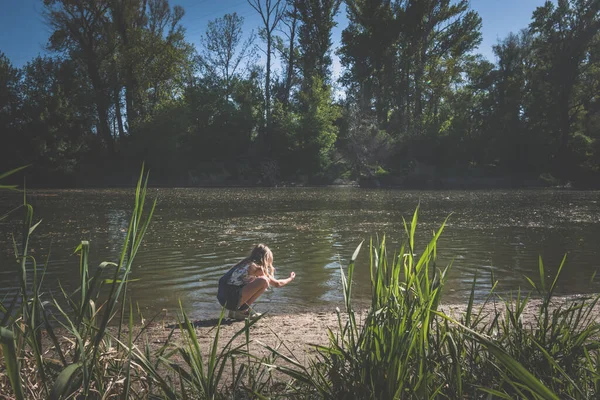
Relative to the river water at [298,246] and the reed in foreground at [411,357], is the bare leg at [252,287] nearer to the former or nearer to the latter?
the river water at [298,246]

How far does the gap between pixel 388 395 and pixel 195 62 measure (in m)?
48.9

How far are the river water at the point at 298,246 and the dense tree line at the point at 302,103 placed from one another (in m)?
23.2

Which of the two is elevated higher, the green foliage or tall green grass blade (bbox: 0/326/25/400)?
the green foliage

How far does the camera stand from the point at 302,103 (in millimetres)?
46188

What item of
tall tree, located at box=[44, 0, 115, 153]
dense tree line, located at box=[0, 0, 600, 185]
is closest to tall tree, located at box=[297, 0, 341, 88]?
dense tree line, located at box=[0, 0, 600, 185]

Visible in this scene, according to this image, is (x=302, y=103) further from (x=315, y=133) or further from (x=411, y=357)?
(x=411, y=357)

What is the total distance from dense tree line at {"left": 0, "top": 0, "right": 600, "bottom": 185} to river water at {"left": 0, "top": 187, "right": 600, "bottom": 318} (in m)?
23.2

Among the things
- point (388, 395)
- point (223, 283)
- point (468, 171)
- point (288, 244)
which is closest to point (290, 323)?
point (223, 283)

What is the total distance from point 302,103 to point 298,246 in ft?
119

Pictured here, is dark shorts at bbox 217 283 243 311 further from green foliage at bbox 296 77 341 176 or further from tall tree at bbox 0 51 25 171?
green foliage at bbox 296 77 341 176

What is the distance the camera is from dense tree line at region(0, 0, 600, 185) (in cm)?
4175

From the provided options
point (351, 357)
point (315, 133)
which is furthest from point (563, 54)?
point (351, 357)

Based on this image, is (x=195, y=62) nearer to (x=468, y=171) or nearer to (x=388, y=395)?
(x=468, y=171)

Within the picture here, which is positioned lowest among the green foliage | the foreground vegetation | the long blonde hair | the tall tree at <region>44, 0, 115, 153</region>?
the long blonde hair
